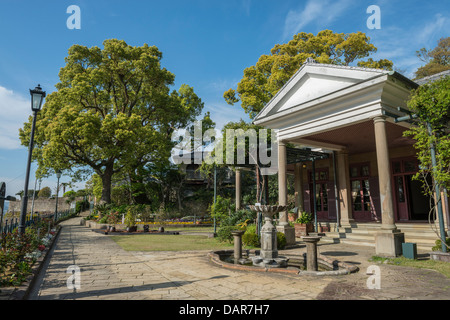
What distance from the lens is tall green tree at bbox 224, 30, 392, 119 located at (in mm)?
19719

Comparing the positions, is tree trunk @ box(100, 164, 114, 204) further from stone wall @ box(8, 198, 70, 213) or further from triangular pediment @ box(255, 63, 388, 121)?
stone wall @ box(8, 198, 70, 213)

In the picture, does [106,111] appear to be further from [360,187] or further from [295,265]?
[295,265]

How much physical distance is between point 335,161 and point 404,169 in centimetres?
309

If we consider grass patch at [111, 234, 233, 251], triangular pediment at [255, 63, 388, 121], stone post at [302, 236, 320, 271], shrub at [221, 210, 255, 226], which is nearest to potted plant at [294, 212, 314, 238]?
shrub at [221, 210, 255, 226]

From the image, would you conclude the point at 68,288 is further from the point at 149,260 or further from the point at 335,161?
the point at 335,161

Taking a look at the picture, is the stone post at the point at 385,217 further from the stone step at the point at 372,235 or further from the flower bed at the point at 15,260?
the flower bed at the point at 15,260

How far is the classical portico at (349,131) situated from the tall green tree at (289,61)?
6.43 meters

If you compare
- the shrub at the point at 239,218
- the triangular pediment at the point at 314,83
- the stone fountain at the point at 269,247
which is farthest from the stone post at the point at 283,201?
the stone fountain at the point at 269,247

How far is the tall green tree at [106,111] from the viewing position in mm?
20781

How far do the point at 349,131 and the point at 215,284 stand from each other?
29.2ft

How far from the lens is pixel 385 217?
7926 mm

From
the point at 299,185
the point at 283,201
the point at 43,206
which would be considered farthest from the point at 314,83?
the point at 43,206

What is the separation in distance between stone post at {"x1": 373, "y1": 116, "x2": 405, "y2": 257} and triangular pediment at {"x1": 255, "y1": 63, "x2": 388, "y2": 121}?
169cm
